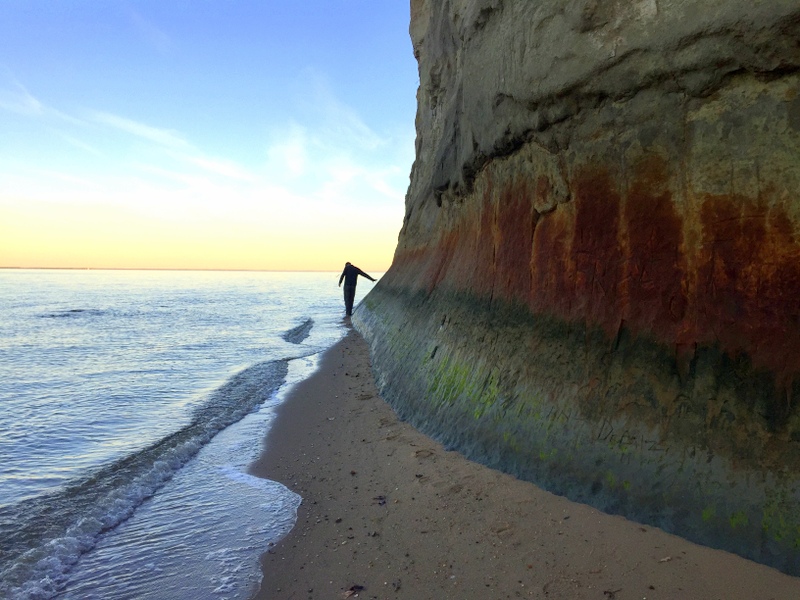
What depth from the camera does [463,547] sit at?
337 centimetres

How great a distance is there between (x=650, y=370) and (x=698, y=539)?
1.10 m

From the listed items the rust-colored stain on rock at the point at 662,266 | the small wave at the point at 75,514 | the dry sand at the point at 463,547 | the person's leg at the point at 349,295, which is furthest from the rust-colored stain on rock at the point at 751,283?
the person's leg at the point at 349,295

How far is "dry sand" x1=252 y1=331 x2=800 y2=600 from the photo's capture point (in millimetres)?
2799

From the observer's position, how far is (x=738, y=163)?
316 cm

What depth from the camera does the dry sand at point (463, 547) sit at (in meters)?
2.80

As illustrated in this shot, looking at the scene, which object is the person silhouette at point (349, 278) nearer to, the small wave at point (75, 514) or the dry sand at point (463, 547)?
the small wave at point (75, 514)

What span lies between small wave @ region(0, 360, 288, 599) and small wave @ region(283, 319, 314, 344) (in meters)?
10.1

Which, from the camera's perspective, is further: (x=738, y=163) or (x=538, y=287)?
(x=538, y=287)

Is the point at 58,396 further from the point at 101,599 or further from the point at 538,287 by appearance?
the point at 538,287

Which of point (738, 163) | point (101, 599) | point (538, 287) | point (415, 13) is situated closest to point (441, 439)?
point (538, 287)

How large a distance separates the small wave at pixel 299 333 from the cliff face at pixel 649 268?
12436 mm

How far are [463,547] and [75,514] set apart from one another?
11.4 feet

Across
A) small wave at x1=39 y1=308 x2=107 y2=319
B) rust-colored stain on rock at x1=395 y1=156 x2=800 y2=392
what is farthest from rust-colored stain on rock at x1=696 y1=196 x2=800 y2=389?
small wave at x1=39 y1=308 x2=107 y2=319

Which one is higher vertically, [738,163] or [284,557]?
[738,163]
